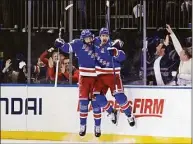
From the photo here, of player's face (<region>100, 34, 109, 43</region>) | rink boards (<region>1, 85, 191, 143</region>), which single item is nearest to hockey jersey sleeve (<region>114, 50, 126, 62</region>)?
player's face (<region>100, 34, 109, 43</region>)

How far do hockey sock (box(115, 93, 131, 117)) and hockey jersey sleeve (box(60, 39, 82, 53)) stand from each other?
799 mm

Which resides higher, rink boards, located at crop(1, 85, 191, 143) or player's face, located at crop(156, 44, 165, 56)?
player's face, located at crop(156, 44, 165, 56)

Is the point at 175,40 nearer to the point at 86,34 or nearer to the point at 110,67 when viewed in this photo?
the point at 110,67

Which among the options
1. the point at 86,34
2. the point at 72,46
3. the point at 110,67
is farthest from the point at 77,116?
the point at 86,34

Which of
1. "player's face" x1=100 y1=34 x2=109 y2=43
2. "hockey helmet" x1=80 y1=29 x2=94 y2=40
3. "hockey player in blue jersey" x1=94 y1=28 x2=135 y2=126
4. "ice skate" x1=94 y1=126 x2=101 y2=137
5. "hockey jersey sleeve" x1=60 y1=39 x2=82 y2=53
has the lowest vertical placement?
"ice skate" x1=94 y1=126 x2=101 y2=137

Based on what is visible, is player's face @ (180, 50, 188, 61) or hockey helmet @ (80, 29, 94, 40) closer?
player's face @ (180, 50, 188, 61)

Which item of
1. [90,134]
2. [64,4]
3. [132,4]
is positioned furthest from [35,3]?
[90,134]

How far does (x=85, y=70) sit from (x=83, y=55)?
0.20 meters

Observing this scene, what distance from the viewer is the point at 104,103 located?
331 inches

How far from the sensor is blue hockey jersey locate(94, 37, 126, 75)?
8305mm

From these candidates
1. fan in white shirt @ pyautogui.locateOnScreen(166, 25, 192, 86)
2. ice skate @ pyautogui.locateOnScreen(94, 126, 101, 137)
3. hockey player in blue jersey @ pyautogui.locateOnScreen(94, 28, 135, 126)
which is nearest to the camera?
fan in white shirt @ pyautogui.locateOnScreen(166, 25, 192, 86)

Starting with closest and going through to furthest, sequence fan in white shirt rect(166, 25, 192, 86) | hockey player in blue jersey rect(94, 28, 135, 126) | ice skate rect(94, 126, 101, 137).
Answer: fan in white shirt rect(166, 25, 192, 86), hockey player in blue jersey rect(94, 28, 135, 126), ice skate rect(94, 126, 101, 137)

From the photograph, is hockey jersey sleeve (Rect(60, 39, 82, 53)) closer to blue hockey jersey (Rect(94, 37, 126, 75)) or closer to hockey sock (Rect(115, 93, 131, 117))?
blue hockey jersey (Rect(94, 37, 126, 75))

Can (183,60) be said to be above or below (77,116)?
above
